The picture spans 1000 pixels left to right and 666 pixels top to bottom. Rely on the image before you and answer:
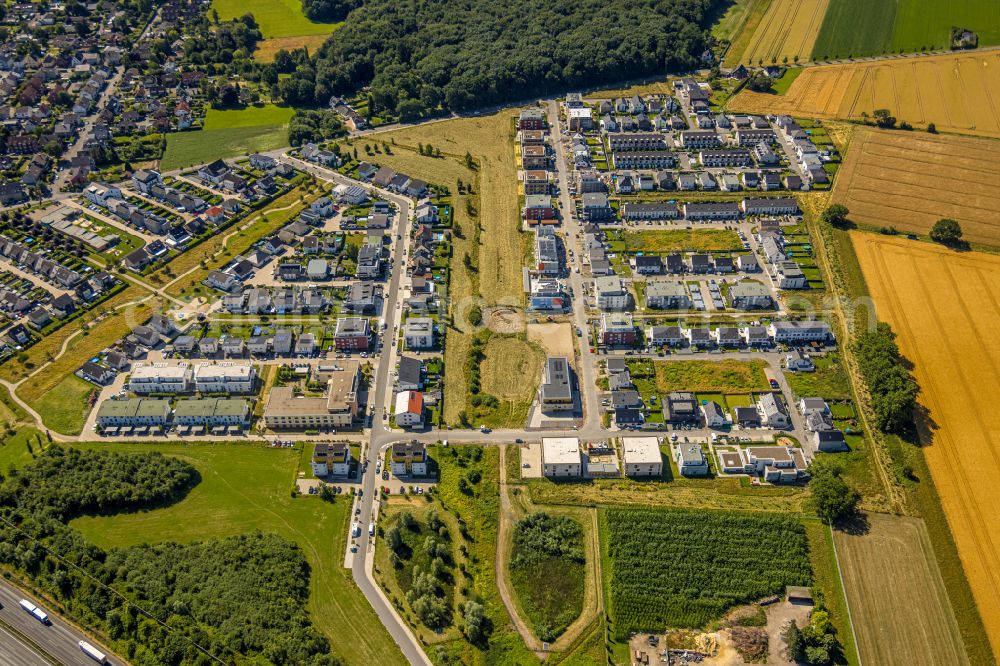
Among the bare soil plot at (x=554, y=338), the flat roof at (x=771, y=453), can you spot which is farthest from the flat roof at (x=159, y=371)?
the flat roof at (x=771, y=453)

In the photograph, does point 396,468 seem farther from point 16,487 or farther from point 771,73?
point 771,73

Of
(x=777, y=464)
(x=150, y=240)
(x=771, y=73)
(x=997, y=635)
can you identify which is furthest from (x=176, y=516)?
(x=771, y=73)

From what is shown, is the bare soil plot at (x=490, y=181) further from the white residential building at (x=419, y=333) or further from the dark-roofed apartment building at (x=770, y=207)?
the dark-roofed apartment building at (x=770, y=207)

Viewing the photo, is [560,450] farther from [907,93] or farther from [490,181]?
[907,93]

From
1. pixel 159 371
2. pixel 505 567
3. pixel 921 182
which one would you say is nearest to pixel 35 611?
pixel 159 371

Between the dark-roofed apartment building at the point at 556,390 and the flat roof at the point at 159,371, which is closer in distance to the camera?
the dark-roofed apartment building at the point at 556,390

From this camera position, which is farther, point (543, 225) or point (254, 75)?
point (254, 75)

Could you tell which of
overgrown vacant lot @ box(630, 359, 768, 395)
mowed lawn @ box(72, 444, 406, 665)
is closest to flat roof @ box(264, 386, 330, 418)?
mowed lawn @ box(72, 444, 406, 665)
